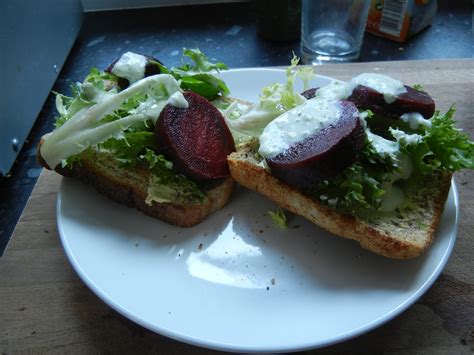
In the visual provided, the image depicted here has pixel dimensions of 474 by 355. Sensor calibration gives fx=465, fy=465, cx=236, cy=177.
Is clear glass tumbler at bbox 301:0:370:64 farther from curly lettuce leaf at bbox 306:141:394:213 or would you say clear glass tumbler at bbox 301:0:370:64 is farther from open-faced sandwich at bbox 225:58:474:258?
curly lettuce leaf at bbox 306:141:394:213

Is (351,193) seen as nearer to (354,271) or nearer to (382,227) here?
(382,227)

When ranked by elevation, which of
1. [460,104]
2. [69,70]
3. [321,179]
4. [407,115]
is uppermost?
[407,115]

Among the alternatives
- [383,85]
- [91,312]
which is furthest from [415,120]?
[91,312]

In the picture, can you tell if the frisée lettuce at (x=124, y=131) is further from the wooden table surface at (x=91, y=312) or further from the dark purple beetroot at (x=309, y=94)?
the dark purple beetroot at (x=309, y=94)

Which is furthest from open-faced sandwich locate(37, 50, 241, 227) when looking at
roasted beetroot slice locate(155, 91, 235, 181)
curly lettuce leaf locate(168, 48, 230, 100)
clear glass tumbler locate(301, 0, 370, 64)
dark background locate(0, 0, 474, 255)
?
clear glass tumbler locate(301, 0, 370, 64)

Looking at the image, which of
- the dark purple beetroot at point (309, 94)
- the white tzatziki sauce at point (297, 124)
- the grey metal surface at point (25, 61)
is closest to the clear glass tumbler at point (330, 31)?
the dark purple beetroot at point (309, 94)

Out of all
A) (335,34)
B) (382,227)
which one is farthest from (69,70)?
(382,227)
